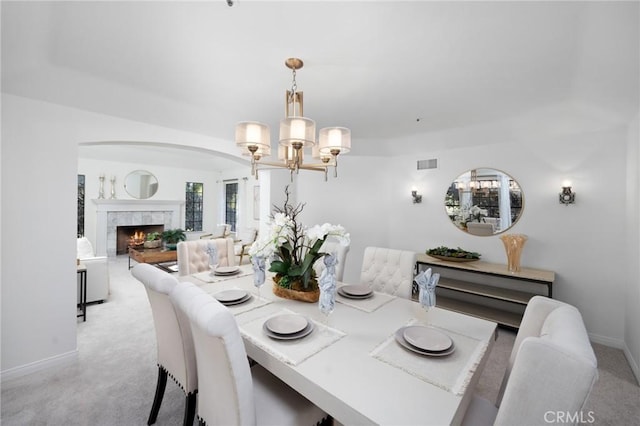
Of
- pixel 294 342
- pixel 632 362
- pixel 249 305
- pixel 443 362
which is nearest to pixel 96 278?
pixel 249 305

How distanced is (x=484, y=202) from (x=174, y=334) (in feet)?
12.0

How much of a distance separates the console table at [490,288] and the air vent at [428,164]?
129 cm

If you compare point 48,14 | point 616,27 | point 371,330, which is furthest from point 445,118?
point 48,14

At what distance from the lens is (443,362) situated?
1.13m

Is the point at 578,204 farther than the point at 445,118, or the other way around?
the point at 445,118

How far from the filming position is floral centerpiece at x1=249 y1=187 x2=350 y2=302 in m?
1.79

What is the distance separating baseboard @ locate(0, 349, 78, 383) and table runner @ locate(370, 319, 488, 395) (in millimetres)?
2781

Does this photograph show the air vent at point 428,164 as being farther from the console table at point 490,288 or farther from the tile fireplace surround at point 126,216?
the tile fireplace surround at point 126,216

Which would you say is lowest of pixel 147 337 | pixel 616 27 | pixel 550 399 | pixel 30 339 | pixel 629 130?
pixel 147 337

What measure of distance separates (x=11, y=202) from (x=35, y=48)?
1.19 metres

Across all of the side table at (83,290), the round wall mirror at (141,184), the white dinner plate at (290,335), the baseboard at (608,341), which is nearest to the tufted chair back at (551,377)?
the white dinner plate at (290,335)

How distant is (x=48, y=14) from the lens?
155 centimetres

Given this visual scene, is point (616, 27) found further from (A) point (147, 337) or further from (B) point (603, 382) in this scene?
(A) point (147, 337)

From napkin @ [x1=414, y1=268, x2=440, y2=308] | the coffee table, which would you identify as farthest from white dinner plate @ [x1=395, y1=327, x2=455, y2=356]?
the coffee table
